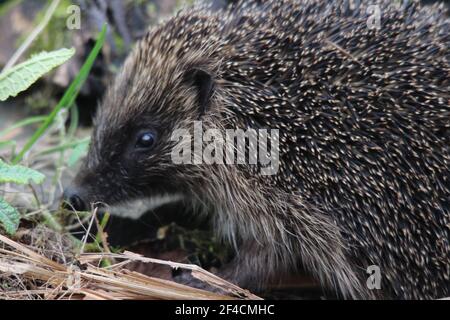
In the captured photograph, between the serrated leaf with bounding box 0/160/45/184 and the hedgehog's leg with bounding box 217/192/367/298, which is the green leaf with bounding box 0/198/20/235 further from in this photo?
the hedgehog's leg with bounding box 217/192/367/298

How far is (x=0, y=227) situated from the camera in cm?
381

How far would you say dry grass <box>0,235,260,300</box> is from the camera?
341 cm

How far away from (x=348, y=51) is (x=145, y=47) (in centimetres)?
146

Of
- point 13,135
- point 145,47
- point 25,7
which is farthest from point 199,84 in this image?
point 25,7

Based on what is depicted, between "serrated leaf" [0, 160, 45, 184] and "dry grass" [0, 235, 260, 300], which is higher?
"serrated leaf" [0, 160, 45, 184]

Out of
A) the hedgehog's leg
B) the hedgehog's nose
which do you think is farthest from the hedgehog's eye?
the hedgehog's leg

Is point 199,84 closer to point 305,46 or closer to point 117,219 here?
point 305,46

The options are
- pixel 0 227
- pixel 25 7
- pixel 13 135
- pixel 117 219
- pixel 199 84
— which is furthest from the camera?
pixel 25 7

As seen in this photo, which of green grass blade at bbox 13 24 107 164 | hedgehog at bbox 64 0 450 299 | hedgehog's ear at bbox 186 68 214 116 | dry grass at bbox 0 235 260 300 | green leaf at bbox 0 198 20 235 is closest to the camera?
dry grass at bbox 0 235 260 300

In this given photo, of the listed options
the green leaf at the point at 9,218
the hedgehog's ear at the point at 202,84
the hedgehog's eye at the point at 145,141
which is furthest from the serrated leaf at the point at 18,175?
the hedgehog's ear at the point at 202,84

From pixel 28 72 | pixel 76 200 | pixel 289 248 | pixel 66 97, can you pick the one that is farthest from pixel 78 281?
pixel 66 97

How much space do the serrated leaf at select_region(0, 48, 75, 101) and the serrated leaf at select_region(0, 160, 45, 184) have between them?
52 centimetres

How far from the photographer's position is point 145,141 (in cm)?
434

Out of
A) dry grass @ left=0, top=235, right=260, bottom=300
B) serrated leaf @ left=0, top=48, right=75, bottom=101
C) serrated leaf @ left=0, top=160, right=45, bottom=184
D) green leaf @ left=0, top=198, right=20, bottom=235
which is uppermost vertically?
serrated leaf @ left=0, top=48, right=75, bottom=101
